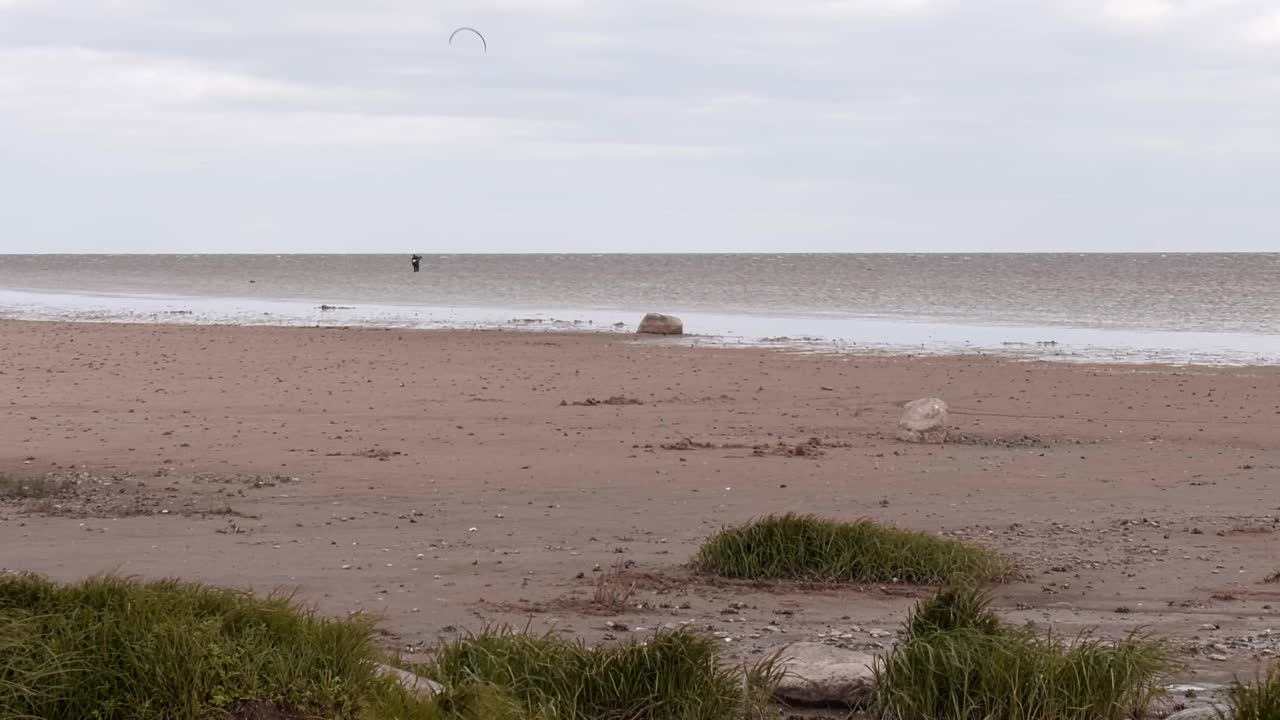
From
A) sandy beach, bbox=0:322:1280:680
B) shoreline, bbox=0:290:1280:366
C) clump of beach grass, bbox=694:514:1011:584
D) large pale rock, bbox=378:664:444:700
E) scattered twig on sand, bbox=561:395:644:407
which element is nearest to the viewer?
large pale rock, bbox=378:664:444:700

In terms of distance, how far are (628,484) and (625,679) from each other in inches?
251

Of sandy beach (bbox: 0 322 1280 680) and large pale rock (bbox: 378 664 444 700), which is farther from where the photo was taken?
sandy beach (bbox: 0 322 1280 680)

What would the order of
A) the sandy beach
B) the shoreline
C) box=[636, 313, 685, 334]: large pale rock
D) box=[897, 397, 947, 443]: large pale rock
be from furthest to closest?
box=[636, 313, 685, 334]: large pale rock < the shoreline < box=[897, 397, 947, 443]: large pale rock < the sandy beach

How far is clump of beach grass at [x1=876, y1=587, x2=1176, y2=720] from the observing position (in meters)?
5.58

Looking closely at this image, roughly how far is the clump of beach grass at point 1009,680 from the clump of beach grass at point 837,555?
2403 mm

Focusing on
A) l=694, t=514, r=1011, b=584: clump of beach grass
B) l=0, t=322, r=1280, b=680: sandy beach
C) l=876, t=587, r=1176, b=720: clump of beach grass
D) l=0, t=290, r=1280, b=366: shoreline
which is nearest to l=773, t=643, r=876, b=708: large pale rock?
l=876, t=587, r=1176, b=720: clump of beach grass

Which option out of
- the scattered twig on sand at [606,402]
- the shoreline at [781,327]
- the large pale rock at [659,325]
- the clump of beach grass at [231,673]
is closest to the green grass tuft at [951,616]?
the clump of beach grass at [231,673]

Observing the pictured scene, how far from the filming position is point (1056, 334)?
36969 millimetres

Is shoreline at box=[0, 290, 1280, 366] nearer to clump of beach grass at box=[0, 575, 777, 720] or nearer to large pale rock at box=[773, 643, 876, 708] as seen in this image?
large pale rock at box=[773, 643, 876, 708]

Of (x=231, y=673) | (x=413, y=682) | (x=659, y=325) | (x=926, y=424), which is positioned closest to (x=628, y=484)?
(x=926, y=424)

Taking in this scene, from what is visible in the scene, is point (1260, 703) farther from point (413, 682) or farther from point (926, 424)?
point (926, 424)

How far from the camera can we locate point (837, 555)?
332 inches

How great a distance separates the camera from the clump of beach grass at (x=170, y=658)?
4.35m

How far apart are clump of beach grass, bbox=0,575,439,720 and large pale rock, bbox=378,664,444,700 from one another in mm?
117
